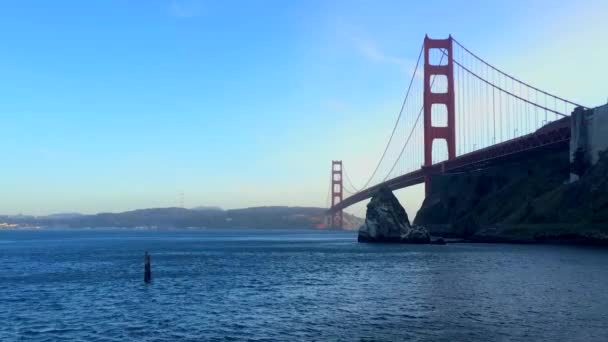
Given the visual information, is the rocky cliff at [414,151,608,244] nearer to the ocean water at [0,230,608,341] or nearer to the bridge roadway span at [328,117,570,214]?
the bridge roadway span at [328,117,570,214]

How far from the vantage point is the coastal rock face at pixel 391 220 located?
108750 mm

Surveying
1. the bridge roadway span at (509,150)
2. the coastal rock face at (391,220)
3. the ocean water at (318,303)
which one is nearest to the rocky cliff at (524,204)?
the bridge roadway span at (509,150)

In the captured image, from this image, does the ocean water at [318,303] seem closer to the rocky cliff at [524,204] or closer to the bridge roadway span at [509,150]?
the rocky cliff at [524,204]

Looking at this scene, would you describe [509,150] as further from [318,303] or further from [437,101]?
[318,303]

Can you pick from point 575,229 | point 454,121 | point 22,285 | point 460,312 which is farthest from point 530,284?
point 454,121

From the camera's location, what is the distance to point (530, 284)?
44.1 metres

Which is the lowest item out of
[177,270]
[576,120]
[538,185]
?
[177,270]

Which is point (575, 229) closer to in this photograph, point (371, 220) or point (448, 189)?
point (371, 220)

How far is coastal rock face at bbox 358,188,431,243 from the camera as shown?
10875 cm

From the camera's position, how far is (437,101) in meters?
144

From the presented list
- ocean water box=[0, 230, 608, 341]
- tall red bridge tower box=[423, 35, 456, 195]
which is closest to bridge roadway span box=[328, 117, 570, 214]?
tall red bridge tower box=[423, 35, 456, 195]

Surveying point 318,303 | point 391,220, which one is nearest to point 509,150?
point 391,220

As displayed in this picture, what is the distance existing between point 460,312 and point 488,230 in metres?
82.2

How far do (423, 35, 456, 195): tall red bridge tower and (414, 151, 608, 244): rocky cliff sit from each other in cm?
686
